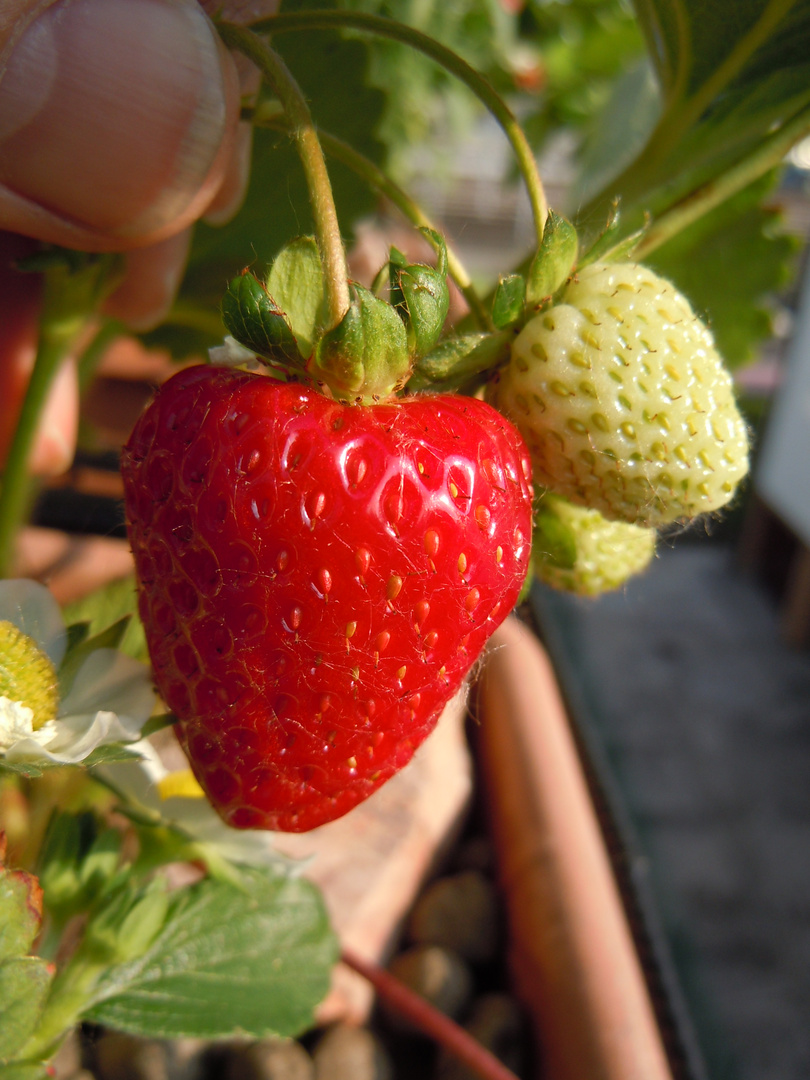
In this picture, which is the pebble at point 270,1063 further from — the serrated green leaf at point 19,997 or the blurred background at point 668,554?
the serrated green leaf at point 19,997

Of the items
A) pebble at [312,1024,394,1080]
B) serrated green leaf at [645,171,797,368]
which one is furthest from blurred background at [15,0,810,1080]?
pebble at [312,1024,394,1080]

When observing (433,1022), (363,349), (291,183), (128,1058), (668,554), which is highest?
(363,349)

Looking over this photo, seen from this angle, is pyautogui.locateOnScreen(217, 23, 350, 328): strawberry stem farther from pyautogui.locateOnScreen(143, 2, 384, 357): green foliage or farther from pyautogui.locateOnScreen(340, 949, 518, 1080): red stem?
pyautogui.locateOnScreen(340, 949, 518, 1080): red stem

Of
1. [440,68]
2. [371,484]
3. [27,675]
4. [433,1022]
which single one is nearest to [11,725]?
[27,675]

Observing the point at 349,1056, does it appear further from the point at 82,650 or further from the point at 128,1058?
the point at 82,650

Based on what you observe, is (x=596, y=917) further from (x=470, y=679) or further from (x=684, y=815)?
(x=684, y=815)

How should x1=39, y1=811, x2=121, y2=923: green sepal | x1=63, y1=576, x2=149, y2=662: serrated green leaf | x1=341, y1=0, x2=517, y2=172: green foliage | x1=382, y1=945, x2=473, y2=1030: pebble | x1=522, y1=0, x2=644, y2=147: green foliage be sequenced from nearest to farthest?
x1=39, y1=811, x2=121, y2=923: green sepal → x1=63, y1=576, x2=149, y2=662: serrated green leaf → x1=382, y1=945, x2=473, y2=1030: pebble → x1=341, y1=0, x2=517, y2=172: green foliage → x1=522, y1=0, x2=644, y2=147: green foliage
